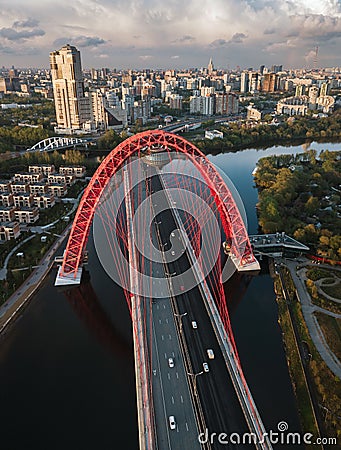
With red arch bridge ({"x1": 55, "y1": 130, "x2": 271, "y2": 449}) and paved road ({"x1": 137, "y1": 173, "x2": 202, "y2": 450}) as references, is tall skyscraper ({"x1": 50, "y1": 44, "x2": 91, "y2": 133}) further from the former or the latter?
paved road ({"x1": 137, "y1": 173, "x2": 202, "y2": 450})

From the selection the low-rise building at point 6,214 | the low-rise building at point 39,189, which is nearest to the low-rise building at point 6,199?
the low-rise building at point 39,189

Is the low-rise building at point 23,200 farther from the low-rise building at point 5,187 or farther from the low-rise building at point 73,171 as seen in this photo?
the low-rise building at point 73,171

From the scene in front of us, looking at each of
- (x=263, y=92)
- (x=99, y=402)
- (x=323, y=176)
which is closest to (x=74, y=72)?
(x=323, y=176)

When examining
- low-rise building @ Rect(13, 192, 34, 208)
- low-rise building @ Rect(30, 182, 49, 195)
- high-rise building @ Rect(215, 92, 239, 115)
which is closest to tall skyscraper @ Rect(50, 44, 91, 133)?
low-rise building @ Rect(30, 182, 49, 195)

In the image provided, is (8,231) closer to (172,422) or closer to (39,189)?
(39,189)

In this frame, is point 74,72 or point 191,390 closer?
point 191,390

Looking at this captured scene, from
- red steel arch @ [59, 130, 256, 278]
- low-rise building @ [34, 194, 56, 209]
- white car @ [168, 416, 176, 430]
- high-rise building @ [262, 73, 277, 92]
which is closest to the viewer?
white car @ [168, 416, 176, 430]

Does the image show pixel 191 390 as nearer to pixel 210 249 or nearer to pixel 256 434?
pixel 256 434

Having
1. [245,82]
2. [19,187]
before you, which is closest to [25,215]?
[19,187]
